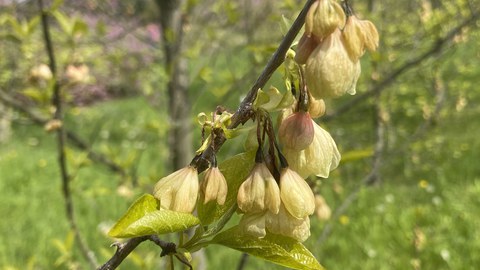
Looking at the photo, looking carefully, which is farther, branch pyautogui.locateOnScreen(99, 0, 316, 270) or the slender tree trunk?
the slender tree trunk

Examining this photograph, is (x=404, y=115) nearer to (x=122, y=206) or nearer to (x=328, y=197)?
(x=328, y=197)

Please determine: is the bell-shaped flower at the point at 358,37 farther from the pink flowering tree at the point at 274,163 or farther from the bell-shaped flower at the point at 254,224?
the bell-shaped flower at the point at 254,224

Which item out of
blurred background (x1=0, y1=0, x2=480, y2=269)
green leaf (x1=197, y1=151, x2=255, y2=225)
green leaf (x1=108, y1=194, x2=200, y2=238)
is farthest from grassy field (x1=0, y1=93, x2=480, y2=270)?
green leaf (x1=108, y1=194, x2=200, y2=238)

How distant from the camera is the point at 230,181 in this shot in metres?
0.69

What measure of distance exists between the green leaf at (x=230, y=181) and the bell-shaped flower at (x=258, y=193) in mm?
40

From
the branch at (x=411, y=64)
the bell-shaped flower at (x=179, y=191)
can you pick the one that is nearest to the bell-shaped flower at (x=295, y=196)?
the bell-shaped flower at (x=179, y=191)

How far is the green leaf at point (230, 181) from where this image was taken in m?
0.67

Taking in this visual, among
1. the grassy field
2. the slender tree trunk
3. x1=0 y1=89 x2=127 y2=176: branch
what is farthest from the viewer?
the grassy field

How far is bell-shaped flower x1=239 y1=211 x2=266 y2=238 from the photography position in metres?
0.63

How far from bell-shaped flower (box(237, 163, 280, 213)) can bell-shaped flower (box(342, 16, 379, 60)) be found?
6.9 inches

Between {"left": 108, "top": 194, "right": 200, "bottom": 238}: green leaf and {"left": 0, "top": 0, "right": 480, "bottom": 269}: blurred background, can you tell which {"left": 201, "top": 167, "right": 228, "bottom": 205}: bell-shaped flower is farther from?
{"left": 0, "top": 0, "right": 480, "bottom": 269}: blurred background

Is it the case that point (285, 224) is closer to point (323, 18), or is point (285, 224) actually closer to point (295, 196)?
point (295, 196)

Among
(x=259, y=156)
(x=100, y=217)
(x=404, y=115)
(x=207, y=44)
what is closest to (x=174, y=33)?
(x=207, y=44)

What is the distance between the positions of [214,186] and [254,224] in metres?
0.07
